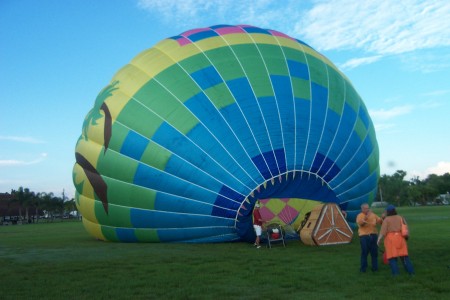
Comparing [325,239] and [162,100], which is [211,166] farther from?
[325,239]

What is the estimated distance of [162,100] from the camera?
10.6 m

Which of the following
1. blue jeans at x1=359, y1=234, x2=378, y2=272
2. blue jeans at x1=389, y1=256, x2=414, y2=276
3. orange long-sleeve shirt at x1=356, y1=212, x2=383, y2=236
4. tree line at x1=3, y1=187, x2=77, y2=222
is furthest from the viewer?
tree line at x1=3, y1=187, x2=77, y2=222

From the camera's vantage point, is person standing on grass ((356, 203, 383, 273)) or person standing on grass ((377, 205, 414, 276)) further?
person standing on grass ((356, 203, 383, 273))

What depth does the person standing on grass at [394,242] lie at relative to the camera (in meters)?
6.55

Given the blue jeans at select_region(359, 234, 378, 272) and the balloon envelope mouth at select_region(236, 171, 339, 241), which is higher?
the balloon envelope mouth at select_region(236, 171, 339, 241)

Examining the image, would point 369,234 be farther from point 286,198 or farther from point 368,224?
point 286,198

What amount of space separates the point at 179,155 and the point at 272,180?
199 cm

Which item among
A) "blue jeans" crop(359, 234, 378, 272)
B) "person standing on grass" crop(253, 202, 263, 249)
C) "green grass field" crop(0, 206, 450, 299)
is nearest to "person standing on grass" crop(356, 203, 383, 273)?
→ "blue jeans" crop(359, 234, 378, 272)

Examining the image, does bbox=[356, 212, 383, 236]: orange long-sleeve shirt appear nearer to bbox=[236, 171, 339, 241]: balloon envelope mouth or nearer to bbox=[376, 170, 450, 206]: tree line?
bbox=[236, 171, 339, 241]: balloon envelope mouth

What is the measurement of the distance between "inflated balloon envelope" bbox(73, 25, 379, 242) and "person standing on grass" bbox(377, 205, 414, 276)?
3.53m

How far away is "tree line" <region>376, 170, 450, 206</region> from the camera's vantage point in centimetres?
8350

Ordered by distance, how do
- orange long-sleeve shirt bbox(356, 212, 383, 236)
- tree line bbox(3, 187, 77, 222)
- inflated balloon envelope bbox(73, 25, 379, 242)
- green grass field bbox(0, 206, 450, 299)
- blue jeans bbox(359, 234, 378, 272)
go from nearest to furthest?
green grass field bbox(0, 206, 450, 299) → blue jeans bbox(359, 234, 378, 272) → orange long-sleeve shirt bbox(356, 212, 383, 236) → inflated balloon envelope bbox(73, 25, 379, 242) → tree line bbox(3, 187, 77, 222)

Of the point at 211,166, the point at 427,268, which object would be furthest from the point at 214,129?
the point at 427,268

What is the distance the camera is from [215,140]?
1012 cm
